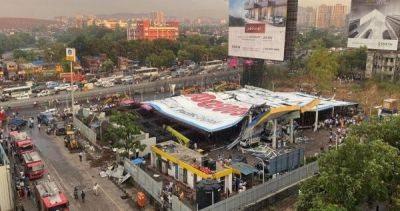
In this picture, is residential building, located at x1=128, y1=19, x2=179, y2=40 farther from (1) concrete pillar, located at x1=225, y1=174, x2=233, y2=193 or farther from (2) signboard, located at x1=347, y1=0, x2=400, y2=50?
(1) concrete pillar, located at x1=225, y1=174, x2=233, y2=193

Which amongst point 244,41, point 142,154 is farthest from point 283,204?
point 244,41

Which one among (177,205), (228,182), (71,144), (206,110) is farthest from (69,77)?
(177,205)

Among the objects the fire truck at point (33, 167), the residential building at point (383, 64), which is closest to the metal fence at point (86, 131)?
the fire truck at point (33, 167)

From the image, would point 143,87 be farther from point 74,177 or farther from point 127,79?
point 74,177

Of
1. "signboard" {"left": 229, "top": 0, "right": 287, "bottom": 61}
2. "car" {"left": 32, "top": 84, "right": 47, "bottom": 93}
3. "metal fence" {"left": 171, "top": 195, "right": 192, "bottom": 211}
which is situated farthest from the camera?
"car" {"left": 32, "top": 84, "right": 47, "bottom": 93}

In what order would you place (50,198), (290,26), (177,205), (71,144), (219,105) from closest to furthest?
1. (177,205)
2. (50,198)
3. (71,144)
4. (219,105)
5. (290,26)

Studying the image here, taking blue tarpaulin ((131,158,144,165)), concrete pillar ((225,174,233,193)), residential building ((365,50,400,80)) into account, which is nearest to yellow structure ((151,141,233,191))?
concrete pillar ((225,174,233,193))
